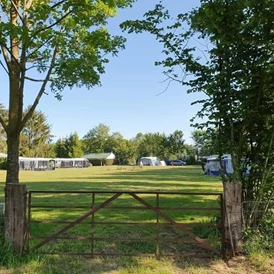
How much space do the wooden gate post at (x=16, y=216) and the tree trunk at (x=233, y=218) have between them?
3.19 meters

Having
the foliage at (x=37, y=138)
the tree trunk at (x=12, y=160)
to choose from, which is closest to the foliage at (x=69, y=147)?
the foliage at (x=37, y=138)

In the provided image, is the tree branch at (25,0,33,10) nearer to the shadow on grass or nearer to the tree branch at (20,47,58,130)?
the tree branch at (20,47,58,130)

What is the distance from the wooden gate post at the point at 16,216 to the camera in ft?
15.9

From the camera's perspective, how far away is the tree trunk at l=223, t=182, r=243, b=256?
195 inches

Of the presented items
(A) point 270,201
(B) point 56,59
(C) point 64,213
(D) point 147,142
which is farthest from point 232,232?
(D) point 147,142

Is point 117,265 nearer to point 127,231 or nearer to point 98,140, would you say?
point 127,231

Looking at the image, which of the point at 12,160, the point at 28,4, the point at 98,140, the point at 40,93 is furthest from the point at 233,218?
the point at 98,140

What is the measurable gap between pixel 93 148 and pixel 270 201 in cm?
9049

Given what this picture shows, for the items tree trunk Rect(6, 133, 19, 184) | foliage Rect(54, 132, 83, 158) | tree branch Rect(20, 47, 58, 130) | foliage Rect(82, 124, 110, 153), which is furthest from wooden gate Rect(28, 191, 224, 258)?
A: foliage Rect(82, 124, 110, 153)

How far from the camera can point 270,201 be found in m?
5.44

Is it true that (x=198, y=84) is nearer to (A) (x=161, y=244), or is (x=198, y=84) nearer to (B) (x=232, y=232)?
(B) (x=232, y=232)

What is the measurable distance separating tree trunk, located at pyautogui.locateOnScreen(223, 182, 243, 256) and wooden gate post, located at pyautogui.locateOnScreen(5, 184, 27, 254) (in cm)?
319

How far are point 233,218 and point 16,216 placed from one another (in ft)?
11.2

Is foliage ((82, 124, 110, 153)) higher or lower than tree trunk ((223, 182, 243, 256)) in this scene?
higher
